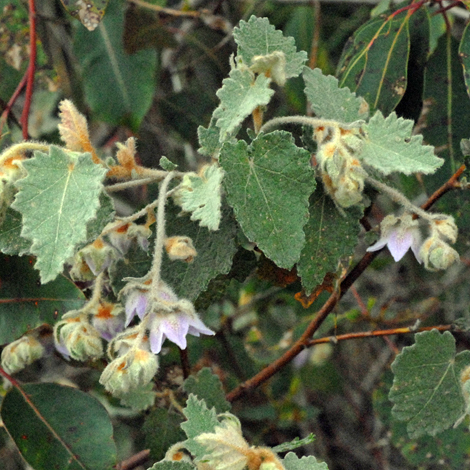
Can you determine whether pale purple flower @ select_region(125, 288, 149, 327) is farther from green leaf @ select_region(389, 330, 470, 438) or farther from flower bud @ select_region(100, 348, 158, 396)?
green leaf @ select_region(389, 330, 470, 438)

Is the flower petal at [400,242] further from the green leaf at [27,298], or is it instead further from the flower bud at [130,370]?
the green leaf at [27,298]

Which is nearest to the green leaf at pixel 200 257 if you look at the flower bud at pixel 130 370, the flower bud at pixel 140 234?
the flower bud at pixel 140 234

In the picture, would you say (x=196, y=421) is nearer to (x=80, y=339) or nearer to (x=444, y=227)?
(x=80, y=339)

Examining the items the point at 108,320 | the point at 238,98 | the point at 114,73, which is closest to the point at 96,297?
the point at 108,320

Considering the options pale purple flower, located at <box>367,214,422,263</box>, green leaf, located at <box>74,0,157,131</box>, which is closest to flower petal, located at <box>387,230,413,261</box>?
pale purple flower, located at <box>367,214,422,263</box>

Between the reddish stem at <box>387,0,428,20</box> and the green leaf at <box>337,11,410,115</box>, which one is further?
the reddish stem at <box>387,0,428,20</box>

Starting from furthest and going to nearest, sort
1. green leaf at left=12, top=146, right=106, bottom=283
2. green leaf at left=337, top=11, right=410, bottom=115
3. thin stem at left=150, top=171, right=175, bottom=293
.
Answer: green leaf at left=337, top=11, right=410, bottom=115 → thin stem at left=150, top=171, right=175, bottom=293 → green leaf at left=12, top=146, right=106, bottom=283

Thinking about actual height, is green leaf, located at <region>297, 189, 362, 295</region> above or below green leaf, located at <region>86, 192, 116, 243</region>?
below

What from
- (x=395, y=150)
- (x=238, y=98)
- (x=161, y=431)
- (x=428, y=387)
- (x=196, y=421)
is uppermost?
(x=238, y=98)
